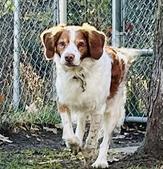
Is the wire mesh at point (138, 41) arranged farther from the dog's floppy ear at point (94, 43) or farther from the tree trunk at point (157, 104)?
the tree trunk at point (157, 104)

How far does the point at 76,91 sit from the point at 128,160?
27.0 inches

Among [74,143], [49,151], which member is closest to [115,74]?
[74,143]

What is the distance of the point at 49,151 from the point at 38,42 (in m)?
2.36

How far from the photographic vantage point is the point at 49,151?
5.95 meters

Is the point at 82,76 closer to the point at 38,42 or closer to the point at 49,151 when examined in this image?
the point at 49,151

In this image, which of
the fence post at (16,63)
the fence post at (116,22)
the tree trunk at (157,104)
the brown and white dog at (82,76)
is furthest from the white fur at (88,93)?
→ the fence post at (16,63)

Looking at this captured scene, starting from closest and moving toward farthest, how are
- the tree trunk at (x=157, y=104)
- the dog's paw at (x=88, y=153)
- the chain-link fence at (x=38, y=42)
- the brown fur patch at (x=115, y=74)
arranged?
the tree trunk at (x=157, y=104) → the dog's paw at (x=88, y=153) → the brown fur patch at (x=115, y=74) → the chain-link fence at (x=38, y=42)

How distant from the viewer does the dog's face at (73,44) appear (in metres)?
Answer: 4.91

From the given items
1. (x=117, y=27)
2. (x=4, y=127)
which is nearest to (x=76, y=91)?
(x=4, y=127)

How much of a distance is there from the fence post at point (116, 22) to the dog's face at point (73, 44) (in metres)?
2.30

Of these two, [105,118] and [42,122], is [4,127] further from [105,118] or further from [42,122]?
[105,118]

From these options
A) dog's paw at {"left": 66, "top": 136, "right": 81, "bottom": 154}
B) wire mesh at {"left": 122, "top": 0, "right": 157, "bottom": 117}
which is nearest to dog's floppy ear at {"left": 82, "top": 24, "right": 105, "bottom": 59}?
dog's paw at {"left": 66, "top": 136, "right": 81, "bottom": 154}

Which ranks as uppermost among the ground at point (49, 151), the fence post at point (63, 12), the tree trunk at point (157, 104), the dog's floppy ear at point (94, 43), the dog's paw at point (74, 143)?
the fence post at point (63, 12)

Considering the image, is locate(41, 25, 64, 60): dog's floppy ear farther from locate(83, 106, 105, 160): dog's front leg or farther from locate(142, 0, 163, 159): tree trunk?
locate(142, 0, 163, 159): tree trunk
